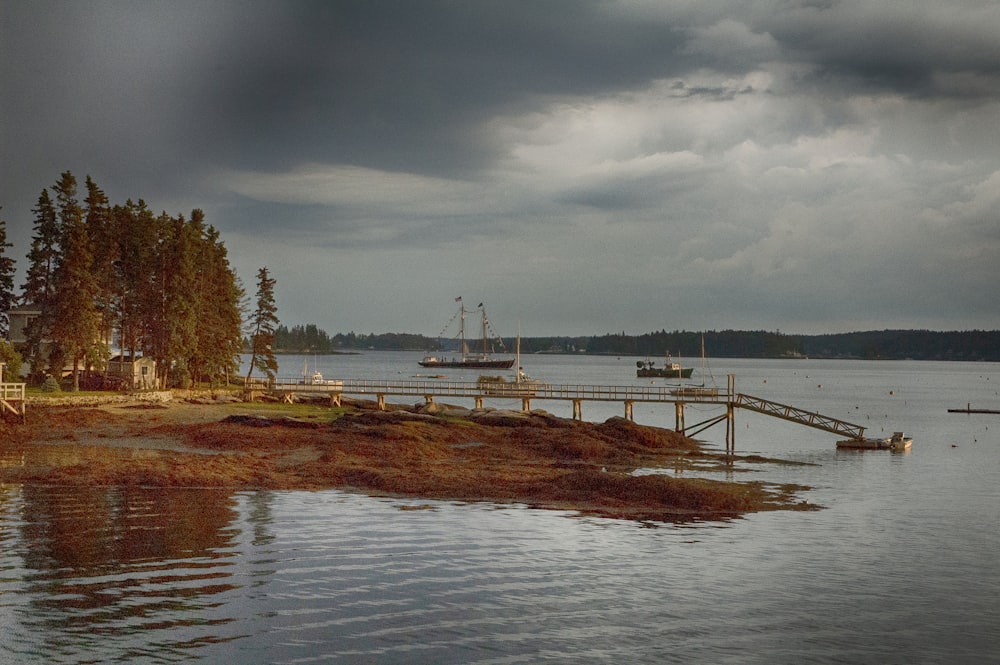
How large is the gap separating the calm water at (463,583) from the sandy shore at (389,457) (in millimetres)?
2730

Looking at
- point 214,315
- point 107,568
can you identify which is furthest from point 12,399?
point 107,568

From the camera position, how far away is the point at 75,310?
2702 inches

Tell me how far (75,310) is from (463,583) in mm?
55652

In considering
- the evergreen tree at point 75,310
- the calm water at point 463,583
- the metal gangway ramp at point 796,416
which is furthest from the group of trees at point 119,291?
the metal gangway ramp at point 796,416

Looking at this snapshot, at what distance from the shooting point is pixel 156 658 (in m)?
16.8

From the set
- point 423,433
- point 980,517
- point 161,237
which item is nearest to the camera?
point 980,517

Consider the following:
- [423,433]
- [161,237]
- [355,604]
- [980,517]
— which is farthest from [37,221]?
[980,517]

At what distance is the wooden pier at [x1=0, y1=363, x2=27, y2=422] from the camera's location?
56156mm

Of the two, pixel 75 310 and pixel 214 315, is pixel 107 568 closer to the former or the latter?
pixel 75 310

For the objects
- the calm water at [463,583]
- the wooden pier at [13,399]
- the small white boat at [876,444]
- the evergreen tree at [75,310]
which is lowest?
the small white boat at [876,444]

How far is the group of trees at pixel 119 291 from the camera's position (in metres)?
69.3

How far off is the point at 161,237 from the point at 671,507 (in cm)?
6124

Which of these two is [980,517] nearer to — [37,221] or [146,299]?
[146,299]

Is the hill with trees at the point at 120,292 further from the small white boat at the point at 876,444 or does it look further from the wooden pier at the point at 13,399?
the small white boat at the point at 876,444
